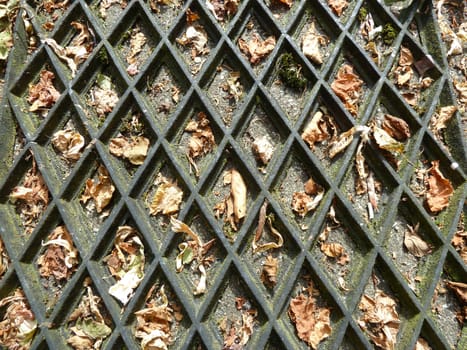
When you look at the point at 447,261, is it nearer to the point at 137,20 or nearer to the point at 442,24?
the point at 442,24

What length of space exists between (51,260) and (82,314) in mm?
329

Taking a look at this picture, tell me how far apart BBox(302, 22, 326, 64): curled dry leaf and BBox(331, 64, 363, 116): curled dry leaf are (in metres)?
0.15

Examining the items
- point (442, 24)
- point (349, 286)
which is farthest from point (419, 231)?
point (442, 24)

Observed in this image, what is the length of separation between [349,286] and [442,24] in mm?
1709

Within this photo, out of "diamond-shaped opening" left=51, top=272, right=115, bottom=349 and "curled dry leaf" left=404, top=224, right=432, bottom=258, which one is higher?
"curled dry leaf" left=404, top=224, right=432, bottom=258

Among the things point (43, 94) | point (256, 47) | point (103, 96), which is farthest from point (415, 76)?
point (43, 94)

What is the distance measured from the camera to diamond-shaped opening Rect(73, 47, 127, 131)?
87.4 inches

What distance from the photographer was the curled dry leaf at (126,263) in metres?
1.97

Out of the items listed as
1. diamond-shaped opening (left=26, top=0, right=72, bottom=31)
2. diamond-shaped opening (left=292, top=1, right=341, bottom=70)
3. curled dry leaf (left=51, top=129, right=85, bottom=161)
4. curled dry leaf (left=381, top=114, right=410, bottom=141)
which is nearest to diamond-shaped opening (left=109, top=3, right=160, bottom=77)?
diamond-shaped opening (left=26, top=0, right=72, bottom=31)

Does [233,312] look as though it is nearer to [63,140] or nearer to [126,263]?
[126,263]

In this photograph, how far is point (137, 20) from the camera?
238 centimetres

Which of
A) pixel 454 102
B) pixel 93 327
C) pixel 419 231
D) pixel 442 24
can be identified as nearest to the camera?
pixel 93 327

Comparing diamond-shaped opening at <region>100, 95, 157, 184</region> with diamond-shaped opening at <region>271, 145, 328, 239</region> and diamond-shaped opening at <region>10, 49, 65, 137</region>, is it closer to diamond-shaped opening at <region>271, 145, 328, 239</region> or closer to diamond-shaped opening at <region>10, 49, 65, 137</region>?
diamond-shaped opening at <region>10, 49, 65, 137</region>

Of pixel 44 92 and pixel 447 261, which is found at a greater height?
pixel 44 92
